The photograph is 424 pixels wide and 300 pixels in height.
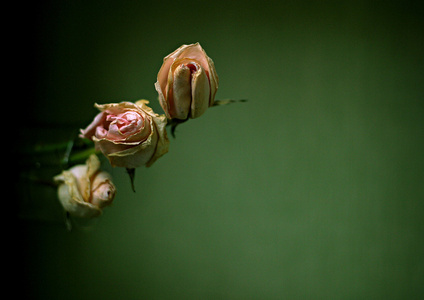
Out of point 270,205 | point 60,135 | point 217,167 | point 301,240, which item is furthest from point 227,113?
point 60,135

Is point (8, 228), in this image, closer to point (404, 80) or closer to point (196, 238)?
point (196, 238)

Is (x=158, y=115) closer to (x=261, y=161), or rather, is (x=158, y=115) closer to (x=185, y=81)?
(x=185, y=81)

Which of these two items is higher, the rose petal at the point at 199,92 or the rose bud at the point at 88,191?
the rose petal at the point at 199,92

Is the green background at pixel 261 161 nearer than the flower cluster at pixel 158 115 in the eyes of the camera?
No

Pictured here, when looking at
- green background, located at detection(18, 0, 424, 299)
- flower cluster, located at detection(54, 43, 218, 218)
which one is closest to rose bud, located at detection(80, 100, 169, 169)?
flower cluster, located at detection(54, 43, 218, 218)

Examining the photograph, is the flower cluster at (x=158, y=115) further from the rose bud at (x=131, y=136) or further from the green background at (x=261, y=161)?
the green background at (x=261, y=161)

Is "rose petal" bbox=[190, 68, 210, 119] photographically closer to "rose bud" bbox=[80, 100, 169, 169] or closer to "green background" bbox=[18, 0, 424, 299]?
"rose bud" bbox=[80, 100, 169, 169]

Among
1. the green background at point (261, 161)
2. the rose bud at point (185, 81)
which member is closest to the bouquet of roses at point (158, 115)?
the rose bud at point (185, 81)
